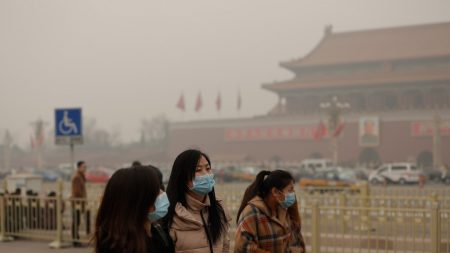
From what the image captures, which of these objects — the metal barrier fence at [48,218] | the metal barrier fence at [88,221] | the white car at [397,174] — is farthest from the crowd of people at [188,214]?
the white car at [397,174]

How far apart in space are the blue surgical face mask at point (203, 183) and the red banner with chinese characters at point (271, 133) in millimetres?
38820

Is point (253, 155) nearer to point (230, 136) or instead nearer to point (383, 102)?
point (230, 136)

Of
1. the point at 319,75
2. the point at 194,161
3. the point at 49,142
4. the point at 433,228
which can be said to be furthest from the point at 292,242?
the point at 49,142

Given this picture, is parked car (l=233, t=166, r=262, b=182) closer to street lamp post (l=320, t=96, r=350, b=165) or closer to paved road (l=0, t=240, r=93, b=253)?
street lamp post (l=320, t=96, r=350, b=165)

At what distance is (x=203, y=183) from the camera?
3494 mm

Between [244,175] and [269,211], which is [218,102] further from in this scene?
[269,211]

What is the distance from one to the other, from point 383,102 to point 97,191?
31492 mm

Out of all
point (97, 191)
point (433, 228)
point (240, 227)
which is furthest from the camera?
point (97, 191)

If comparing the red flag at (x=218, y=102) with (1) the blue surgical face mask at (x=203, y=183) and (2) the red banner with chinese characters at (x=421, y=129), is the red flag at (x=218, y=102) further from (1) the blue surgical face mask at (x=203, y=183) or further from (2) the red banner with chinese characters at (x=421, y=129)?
(1) the blue surgical face mask at (x=203, y=183)

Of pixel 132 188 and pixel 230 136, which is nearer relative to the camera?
pixel 132 188

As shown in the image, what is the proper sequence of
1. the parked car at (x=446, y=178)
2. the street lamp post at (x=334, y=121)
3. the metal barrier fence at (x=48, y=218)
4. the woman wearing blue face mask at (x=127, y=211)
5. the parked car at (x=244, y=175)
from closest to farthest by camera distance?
the woman wearing blue face mask at (x=127, y=211) → the metal barrier fence at (x=48, y=218) → the parked car at (x=446, y=178) → the parked car at (x=244, y=175) → the street lamp post at (x=334, y=121)

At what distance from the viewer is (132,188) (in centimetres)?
273

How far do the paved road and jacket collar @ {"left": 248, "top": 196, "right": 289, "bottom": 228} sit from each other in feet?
17.4

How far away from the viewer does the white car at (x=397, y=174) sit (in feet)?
96.8
